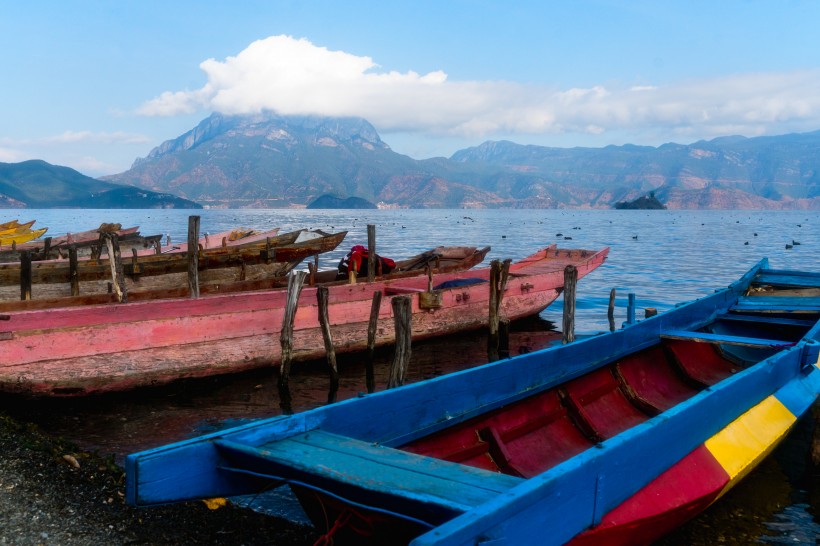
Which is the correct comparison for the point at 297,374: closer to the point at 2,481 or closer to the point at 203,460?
the point at 2,481

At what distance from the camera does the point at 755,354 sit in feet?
33.4

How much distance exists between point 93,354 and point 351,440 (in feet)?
24.0

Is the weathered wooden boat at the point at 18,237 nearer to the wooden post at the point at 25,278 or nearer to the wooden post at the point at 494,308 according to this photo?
the wooden post at the point at 25,278

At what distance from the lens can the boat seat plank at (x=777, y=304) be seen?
1074cm

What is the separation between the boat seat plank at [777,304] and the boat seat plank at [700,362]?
1.71 metres

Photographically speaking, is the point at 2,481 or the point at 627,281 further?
the point at 627,281

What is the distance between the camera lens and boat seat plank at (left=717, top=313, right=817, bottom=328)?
10.7m

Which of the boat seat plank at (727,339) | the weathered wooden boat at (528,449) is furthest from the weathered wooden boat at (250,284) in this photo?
the weathered wooden boat at (528,449)

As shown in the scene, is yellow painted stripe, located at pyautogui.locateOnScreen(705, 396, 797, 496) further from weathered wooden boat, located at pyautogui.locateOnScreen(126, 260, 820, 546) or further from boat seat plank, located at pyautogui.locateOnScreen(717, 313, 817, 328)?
boat seat plank, located at pyautogui.locateOnScreen(717, 313, 817, 328)

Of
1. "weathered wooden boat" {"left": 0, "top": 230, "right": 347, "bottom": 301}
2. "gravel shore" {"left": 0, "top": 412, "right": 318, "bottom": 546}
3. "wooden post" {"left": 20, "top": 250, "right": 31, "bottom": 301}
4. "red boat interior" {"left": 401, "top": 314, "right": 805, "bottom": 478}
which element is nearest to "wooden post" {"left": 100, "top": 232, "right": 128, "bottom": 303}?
"wooden post" {"left": 20, "top": 250, "right": 31, "bottom": 301}

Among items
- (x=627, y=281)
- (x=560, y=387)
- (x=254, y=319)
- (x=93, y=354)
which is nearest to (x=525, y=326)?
(x=254, y=319)

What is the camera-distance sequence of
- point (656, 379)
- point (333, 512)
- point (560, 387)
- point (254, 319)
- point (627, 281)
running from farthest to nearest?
1. point (627, 281)
2. point (254, 319)
3. point (656, 379)
4. point (560, 387)
5. point (333, 512)

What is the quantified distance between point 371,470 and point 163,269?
46.9 ft

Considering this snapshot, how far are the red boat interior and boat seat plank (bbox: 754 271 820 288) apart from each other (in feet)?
11.7
